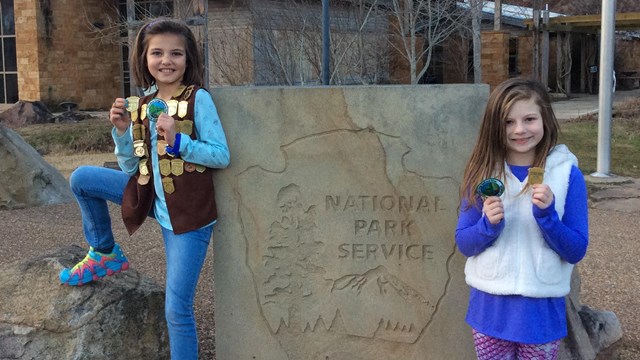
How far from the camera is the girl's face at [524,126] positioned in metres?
2.59

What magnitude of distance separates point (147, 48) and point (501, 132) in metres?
1.43

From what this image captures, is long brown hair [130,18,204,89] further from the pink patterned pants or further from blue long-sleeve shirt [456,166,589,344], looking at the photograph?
the pink patterned pants

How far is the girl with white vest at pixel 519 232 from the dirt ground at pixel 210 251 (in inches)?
48.1

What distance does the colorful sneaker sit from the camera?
3383mm

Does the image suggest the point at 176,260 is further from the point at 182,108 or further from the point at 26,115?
the point at 26,115

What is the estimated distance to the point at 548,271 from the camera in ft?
8.32

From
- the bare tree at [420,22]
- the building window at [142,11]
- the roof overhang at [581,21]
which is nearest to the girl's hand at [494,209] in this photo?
the bare tree at [420,22]

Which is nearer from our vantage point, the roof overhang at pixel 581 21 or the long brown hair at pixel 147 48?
the long brown hair at pixel 147 48

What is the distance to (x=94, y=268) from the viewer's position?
343 cm

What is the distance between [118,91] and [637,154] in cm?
1290

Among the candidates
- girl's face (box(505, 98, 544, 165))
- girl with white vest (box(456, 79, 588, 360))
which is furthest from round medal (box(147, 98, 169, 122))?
girl's face (box(505, 98, 544, 165))

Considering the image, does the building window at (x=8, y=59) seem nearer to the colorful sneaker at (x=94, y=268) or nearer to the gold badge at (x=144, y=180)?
the colorful sneaker at (x=94, y=268)

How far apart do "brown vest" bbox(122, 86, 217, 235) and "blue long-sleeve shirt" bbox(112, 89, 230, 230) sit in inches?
0.9

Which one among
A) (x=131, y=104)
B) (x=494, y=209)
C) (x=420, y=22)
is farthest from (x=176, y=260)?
(x=420, y=22)
